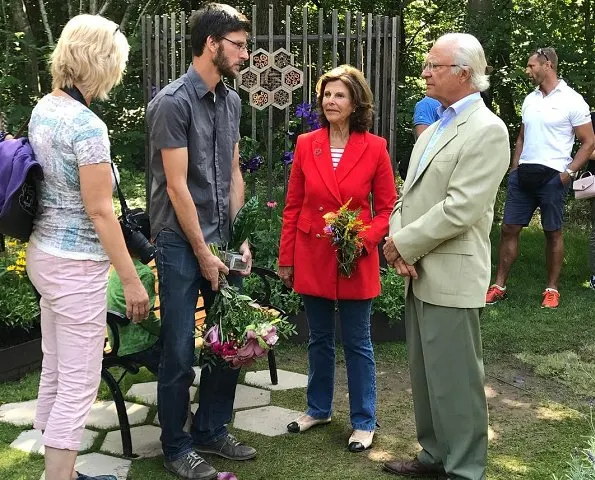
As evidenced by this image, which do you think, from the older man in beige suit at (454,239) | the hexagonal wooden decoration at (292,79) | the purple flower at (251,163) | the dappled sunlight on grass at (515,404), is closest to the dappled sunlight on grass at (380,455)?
the older man in beige suit at (454,239)

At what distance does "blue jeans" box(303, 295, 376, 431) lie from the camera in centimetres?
390

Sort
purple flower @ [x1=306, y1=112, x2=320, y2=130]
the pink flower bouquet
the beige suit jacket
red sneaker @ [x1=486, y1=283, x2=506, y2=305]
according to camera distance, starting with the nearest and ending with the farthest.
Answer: the beige suit jacket < the pink flower bouquet < purple flower @ [x1=306, y1=112, x2=320, y2=130] < red sneaker @ [x1=486, y1=283, x2=506, y2=305]

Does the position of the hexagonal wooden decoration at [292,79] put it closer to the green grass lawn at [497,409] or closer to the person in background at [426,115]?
the person in background at [426,115]

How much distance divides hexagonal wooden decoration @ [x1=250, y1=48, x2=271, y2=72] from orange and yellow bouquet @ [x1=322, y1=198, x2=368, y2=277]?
121 inches

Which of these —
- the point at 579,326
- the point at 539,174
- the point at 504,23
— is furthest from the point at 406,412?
the point at 504,23

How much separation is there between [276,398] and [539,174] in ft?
10.7

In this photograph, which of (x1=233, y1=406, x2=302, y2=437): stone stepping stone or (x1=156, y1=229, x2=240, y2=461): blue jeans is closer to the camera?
(x1=156, y1=229, x2=240, y2=461): blue jeans

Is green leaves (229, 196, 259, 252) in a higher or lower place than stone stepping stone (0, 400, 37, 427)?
higher

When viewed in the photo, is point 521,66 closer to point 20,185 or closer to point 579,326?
point 579,326

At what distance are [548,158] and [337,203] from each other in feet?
10.8

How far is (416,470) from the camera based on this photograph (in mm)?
3615

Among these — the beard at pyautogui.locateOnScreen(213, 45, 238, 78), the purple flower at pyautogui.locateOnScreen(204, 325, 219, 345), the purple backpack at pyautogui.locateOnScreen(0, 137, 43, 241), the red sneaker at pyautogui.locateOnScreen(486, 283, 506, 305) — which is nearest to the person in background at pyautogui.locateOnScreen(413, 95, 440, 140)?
the red sneaker at pyautogui.locateOnScreen(486, 283, 506, 305)

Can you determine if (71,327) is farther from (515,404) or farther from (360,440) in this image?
(515,404)

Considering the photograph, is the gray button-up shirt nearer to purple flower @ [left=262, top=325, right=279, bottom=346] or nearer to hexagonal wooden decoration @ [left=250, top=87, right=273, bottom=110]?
purple flower @ [left=262, top=325, right=279, bottom=346]
